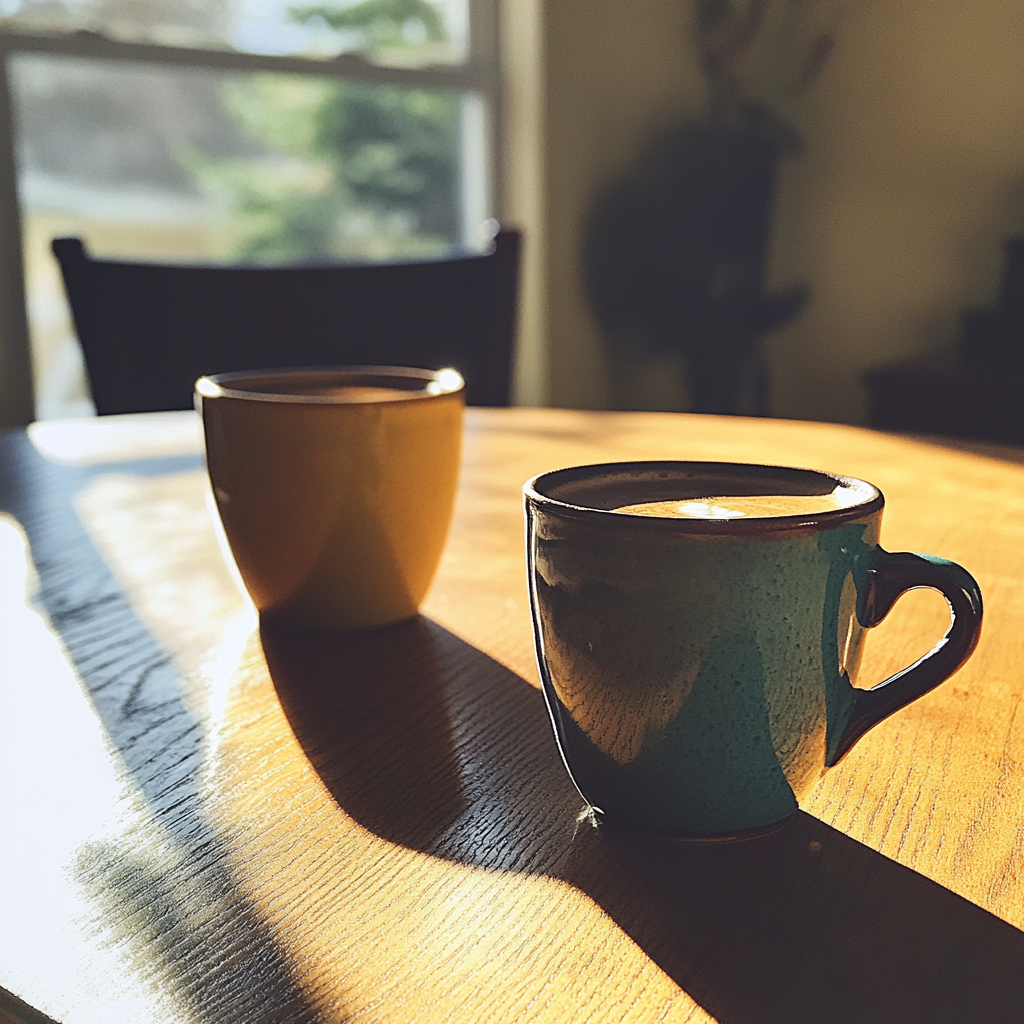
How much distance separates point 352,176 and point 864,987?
102 inches

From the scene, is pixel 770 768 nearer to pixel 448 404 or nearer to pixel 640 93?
pixel 448 404

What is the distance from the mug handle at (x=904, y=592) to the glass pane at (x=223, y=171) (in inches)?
86.2

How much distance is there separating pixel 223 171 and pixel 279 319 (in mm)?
1326

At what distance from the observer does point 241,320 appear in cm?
127

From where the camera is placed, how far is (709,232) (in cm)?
297

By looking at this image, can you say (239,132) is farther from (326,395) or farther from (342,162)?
(326,395)

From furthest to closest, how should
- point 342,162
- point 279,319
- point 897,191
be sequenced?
point 897,191 → point 342,162 → point 279,319

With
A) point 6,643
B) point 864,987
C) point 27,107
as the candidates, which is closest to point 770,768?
point 864,987

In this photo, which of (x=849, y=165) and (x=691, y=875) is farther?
(x=849, y=165)

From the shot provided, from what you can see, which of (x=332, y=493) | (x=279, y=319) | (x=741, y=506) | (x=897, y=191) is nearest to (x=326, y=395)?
(x=332, y=493)

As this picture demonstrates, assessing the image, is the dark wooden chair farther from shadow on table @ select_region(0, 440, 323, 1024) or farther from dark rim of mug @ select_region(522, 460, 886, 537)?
dark rim of mug @ select_region(522, 460, 886, 537)

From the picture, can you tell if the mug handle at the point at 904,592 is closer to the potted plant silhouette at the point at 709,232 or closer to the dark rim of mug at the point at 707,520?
the dark rim of mug at the point at 707,520

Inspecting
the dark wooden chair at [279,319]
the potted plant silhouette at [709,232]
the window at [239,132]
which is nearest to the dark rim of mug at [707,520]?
the dark wooden chair at [279,319]

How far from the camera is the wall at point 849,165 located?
2758 mm
